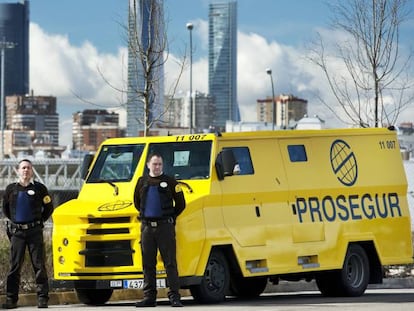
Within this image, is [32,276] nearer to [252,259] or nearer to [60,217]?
[60,217]

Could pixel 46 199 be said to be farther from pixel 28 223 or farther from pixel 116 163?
pixel 116 163

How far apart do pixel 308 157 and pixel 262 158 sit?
1.06 metres

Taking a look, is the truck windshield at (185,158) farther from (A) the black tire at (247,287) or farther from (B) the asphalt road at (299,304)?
(A) the black tire at (247,287)

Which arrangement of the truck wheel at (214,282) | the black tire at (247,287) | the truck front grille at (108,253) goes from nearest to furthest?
1. the truck front grille at (108,253)
2. the truck wheel at (214,282)
3. the black tire at (247,287)

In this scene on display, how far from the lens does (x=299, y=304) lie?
18.9 metres

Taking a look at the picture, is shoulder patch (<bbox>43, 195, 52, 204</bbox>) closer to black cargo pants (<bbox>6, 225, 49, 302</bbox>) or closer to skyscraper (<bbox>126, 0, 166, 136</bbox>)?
black cargo pants (<bbox>6, 225, 49, 302</bbox>)

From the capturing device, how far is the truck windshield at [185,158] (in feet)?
62.5

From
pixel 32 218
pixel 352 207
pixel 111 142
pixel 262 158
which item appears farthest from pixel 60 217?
pixel 352 207

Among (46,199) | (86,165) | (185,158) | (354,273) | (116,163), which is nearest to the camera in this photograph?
(46,199)

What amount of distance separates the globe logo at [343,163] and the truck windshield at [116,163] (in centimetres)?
326

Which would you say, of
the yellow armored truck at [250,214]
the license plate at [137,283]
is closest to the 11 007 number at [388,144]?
the yellow armored truck at [250,214]

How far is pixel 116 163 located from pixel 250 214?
6.96 ft

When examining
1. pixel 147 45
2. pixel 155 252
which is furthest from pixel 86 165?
pixel 147 45

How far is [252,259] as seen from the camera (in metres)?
19.4
